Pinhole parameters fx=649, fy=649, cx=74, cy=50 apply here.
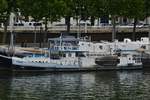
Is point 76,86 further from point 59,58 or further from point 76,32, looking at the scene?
point 76,32

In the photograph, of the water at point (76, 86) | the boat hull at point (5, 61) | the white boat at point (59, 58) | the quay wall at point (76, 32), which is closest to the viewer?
the water at point (76, 86)

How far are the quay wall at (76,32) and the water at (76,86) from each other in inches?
1195

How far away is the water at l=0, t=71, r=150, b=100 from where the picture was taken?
70375mm

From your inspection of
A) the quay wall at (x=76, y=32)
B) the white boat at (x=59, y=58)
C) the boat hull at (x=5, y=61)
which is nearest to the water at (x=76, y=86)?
the white boat at (x=59, y=58)

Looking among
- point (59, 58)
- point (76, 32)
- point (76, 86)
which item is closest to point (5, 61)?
point (59, 58)

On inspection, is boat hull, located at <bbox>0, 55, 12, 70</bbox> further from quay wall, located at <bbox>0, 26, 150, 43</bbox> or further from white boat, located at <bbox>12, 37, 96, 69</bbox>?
quay wall, located at <bbox>0, 26, 150, 43</bbox>

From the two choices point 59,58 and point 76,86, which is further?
point 59,58

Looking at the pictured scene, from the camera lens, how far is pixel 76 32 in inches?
5022

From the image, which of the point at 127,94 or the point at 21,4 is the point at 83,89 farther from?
the point at 21,4

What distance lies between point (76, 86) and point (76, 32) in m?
48.7

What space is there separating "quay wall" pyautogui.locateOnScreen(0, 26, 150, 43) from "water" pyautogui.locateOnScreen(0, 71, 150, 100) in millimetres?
30358

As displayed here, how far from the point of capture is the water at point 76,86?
70375 mm

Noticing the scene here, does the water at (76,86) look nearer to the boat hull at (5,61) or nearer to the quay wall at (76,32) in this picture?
the boat hull at (5,61)

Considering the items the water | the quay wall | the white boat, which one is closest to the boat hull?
the white boat
